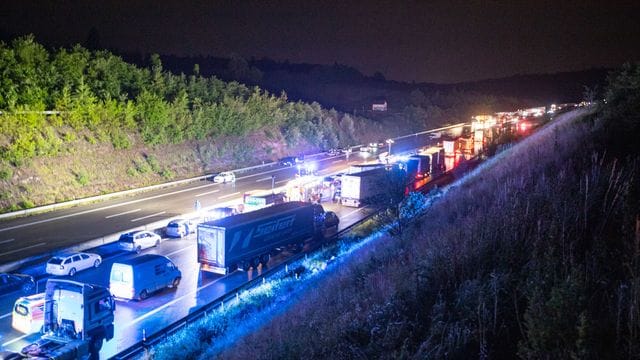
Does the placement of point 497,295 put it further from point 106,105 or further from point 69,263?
point 106,105

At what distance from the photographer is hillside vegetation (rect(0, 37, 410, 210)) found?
118ft

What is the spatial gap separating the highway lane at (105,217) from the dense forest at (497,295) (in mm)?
17237

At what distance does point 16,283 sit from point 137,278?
5.40m

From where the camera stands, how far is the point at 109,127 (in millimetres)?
45000

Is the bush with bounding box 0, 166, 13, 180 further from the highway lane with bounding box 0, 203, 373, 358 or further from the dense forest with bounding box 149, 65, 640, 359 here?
the dense forest with bounding box 149, 65, 640, 359

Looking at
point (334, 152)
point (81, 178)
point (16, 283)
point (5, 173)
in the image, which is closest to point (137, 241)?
point (16, 283)

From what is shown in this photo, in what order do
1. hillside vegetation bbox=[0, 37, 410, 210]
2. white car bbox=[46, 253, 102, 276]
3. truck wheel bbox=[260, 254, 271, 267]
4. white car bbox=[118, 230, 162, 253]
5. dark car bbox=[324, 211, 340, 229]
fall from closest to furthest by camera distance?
white car bbox=[46, 253, 102, 276]
truck wheel bbox=[260, 254, 271, 267]
white car bbox=[118, 230, 162, 253]
dark car bbox=[324, 211, 340, 229]
hillside vegetation bbox=[0, 37, 410, 210]

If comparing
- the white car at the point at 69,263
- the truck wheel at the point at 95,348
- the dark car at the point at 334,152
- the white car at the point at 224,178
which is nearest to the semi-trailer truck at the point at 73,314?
the truck wheel at the point at 95,348

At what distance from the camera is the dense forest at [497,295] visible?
5.34 metres

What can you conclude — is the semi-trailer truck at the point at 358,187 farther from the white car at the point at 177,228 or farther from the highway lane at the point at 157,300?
the white car at the point at 177,228

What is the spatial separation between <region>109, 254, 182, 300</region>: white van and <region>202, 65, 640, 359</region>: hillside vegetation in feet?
30.8

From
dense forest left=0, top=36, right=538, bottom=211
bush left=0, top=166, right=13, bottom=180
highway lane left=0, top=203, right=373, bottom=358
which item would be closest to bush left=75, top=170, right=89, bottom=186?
dense forest left=0, top=36, right=538, bottom=211

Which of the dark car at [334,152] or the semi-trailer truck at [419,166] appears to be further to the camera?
the dark car at [334,152]

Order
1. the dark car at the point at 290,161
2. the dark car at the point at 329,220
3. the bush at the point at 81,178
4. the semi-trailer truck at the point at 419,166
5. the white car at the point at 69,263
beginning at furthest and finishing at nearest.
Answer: the dark car at the point at 290,161, the semi-trailer truck at the point at 419,166, the bush at the point at 81,178, the dark car at the point at 329,220, the white car at the point at 69,263
